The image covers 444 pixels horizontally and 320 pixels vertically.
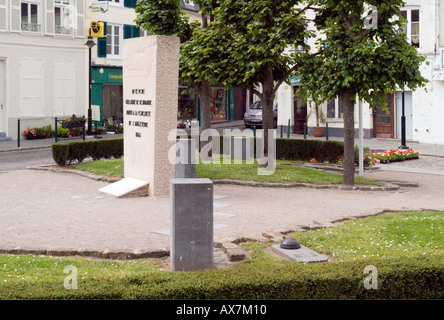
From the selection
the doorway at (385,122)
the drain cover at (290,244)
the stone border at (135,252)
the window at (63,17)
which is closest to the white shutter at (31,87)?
the window at (63,17)

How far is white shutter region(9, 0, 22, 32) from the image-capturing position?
29.2 m

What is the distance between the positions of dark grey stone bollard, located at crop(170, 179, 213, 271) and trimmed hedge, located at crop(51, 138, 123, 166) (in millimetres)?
10882

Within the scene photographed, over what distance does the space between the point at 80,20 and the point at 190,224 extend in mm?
26584

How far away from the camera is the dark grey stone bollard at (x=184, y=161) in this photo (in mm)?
14312

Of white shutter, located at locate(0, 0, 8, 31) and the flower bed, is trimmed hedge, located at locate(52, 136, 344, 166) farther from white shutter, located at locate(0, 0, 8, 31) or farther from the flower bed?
white shutter, located at locate(0, 0, 8, 31)

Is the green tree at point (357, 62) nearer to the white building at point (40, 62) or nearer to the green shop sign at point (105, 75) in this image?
the white building at point (40, 62)

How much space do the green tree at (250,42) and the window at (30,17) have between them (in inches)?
561

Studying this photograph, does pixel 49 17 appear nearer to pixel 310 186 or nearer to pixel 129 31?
pixel 129 31

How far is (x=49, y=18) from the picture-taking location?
31.0 metres

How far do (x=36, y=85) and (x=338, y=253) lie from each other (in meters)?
24.4

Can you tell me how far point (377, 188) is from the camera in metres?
15.3

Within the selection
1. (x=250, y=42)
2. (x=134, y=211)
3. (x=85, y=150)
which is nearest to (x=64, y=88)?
(x=85, y=150)

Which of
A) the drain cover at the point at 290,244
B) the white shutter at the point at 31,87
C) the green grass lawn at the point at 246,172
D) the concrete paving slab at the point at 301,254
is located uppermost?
the white shutter at the point at 31,87
